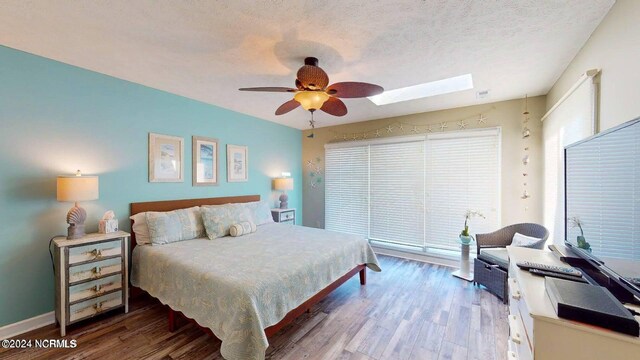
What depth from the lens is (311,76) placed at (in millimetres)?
1956

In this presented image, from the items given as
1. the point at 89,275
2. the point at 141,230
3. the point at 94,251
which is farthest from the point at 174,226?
the point at 89,275

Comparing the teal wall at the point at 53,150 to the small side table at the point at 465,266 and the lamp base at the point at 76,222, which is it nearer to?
the lamp base at the point at 76,222

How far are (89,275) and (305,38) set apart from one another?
2922mm

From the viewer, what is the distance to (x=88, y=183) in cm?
225

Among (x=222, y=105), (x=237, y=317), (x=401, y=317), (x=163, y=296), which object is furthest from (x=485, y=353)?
(x=222, y=105)

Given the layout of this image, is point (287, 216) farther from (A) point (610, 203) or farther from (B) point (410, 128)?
(A) point (610, 203)

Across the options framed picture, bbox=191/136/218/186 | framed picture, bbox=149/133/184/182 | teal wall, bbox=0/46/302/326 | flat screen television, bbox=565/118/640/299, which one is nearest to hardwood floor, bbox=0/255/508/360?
teal wall, bbox=0/46/302/326

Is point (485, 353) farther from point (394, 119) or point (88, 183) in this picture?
point (88, 183)

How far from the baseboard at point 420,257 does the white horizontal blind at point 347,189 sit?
45cm

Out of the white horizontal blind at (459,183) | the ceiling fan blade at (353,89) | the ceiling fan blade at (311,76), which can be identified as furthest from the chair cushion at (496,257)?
the ceiling fan blade at (311,76)

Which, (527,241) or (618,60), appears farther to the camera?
(527,241)

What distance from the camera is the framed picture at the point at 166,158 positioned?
3.04 meters

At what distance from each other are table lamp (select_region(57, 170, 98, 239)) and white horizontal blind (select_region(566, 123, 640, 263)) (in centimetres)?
375

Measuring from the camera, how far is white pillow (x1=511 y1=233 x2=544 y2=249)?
2.55m
